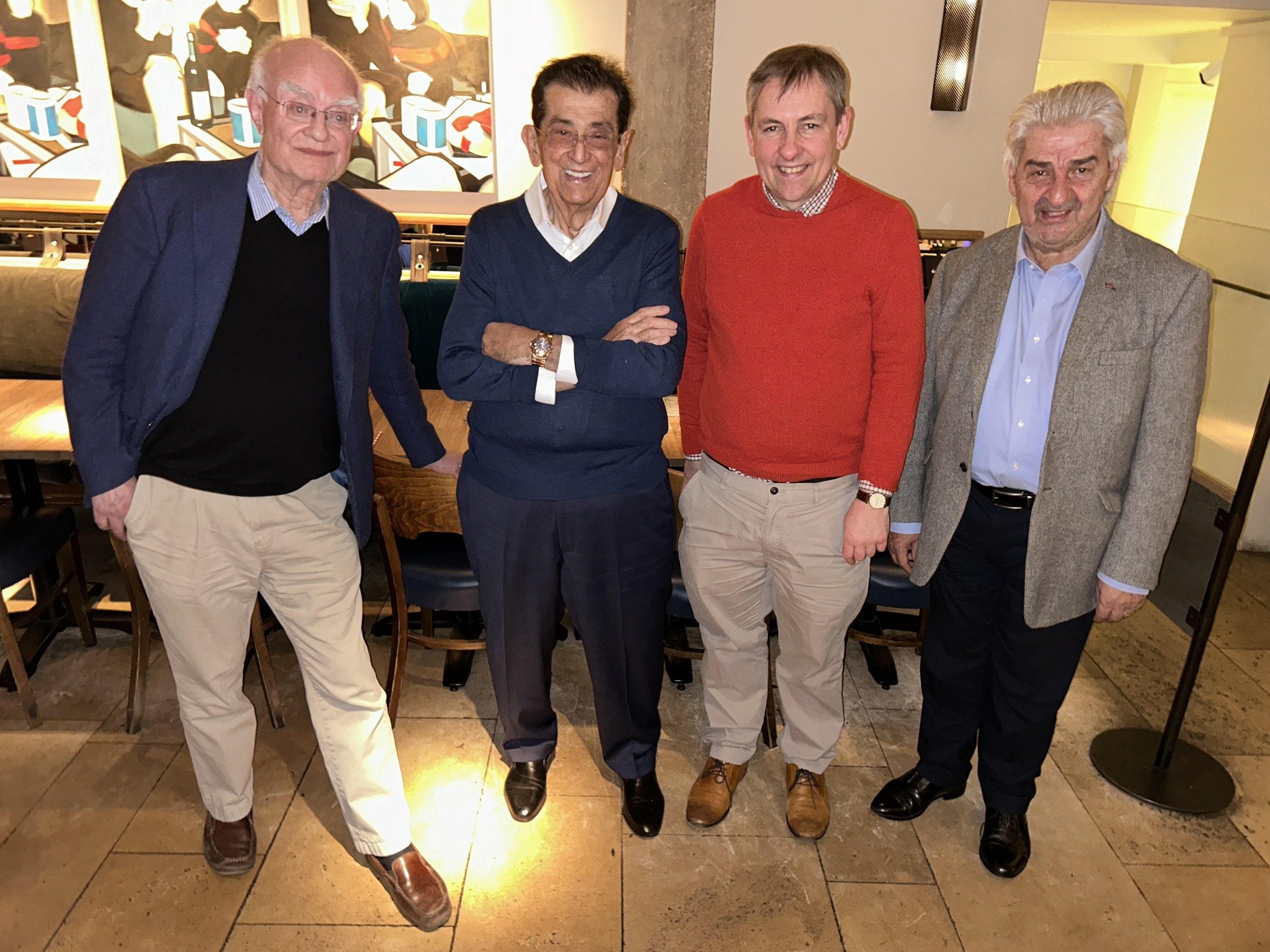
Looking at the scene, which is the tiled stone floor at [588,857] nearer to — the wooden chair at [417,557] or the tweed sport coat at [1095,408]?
the wooden chair at [417,557]

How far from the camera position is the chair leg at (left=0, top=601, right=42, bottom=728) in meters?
2.89

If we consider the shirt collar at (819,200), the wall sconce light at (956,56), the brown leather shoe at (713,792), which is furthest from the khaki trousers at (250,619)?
the wall sconce light at (956,56)

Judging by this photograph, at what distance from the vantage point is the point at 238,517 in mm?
2092

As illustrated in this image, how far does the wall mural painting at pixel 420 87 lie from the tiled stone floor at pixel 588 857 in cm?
317

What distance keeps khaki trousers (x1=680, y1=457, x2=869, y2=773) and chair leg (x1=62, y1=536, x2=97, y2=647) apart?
7.81 feet

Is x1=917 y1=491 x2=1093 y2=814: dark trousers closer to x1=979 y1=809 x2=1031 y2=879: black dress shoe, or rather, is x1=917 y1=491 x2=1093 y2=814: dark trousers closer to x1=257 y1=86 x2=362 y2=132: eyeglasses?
x1=979 y1=809 x2=1031 y2=879: black dress shoe

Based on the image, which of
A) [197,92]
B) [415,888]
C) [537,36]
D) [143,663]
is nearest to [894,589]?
[415,888]

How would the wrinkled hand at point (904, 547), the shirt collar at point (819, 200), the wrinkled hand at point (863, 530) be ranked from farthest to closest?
the wrinkled hand at point (904, 547) → the wrinkled hand at point (863, 530) → the shirt collar at point (819, 200)

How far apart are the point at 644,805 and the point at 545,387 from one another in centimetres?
129

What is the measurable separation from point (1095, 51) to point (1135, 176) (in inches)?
66.7

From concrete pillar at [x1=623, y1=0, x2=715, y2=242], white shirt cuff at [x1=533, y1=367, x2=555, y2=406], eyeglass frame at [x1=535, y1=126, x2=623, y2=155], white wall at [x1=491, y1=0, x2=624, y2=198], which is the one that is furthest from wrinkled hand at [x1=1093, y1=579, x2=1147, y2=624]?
white wall at [x1=491, y1=0, x2=624, y2=198]

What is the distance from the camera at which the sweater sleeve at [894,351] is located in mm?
2102

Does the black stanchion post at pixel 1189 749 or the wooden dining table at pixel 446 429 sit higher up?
the wooden dining table at pixel 446 429

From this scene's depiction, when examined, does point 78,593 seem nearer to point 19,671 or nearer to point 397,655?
point 19,671
